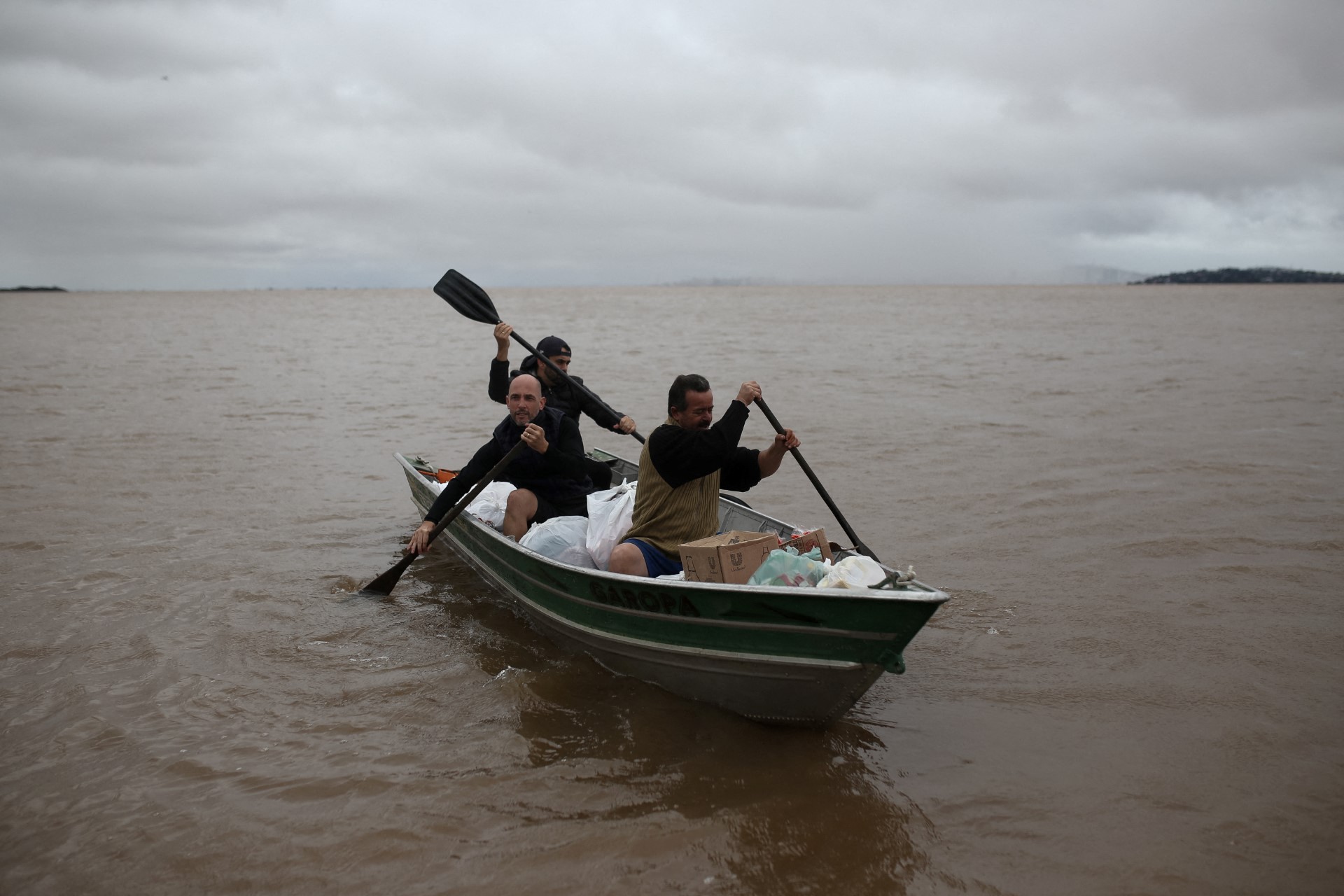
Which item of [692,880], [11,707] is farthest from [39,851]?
[692,880]

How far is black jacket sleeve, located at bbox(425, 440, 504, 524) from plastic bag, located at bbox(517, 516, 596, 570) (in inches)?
28.9

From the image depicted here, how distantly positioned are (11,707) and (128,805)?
5.85 ft

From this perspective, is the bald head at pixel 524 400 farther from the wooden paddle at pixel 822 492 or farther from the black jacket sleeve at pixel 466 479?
the wooden paddle at pixel 822 492

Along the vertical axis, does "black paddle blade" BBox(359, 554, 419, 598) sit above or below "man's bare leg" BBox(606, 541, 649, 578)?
below

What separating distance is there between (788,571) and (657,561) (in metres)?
1.07

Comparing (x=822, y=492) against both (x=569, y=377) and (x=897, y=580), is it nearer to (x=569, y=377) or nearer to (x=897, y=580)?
(x=897, y=580)

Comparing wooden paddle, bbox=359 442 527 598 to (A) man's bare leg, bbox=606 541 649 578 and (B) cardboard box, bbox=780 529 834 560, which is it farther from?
(B) cardboard box, bbox=780 529 834 560

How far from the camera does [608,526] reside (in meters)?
6.23

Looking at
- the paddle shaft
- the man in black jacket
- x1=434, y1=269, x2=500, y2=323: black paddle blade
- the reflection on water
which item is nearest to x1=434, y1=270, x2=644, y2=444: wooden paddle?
x1=434, y1=269, x2=500, y2=323: black paddle blade

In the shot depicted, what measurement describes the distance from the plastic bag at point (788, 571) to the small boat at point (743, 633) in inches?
9.6

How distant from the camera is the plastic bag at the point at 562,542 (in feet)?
20.8

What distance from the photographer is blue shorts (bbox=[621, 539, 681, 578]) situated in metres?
5.60

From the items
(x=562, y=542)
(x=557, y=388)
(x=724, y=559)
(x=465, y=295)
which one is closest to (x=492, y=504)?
(x=557, y=388)

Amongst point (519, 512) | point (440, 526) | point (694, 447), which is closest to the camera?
point (694, 447)
